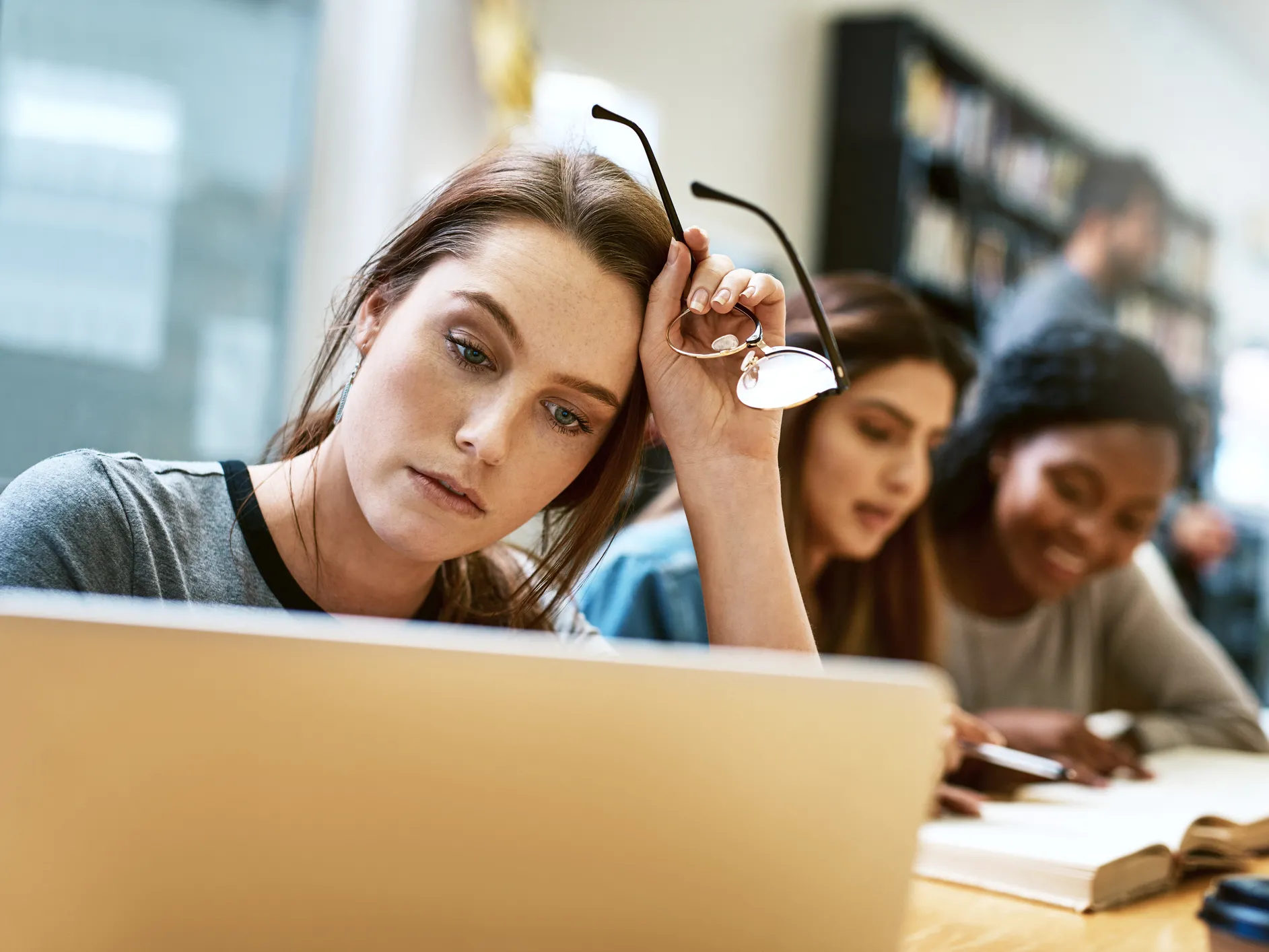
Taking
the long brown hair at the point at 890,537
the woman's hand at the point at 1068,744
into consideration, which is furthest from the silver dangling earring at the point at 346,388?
the woman's hand at the point at 1068,744

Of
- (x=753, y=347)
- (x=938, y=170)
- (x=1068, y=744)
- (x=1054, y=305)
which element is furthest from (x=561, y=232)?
(x=938, y=170)

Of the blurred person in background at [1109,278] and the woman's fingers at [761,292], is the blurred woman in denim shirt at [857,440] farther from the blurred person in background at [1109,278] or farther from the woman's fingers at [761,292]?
the blurred person in background at [1109,278]

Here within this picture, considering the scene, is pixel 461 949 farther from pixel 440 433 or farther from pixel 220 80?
pixel 220 80

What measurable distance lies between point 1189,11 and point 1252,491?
2.38 meters

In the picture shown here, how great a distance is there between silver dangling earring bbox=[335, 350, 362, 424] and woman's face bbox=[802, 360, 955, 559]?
68cm

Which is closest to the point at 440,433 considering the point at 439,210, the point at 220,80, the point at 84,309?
the point at 439,210

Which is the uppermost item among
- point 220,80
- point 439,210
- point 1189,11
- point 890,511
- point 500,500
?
point 1189,11

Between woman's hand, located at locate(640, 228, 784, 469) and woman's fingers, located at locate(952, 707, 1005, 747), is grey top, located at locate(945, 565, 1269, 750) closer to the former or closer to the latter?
woman's fingers, located at locate(952, 707, 1005, 747)

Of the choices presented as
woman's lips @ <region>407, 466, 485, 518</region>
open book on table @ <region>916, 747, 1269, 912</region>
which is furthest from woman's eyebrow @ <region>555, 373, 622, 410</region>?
open book on table @ <region>916, 747, 1269, 912</region>

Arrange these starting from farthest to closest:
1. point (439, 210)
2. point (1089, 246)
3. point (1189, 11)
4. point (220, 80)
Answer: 1. point (1189, 11)
2. point (1089, 246)
3. point (220, 80)
4. point (439, 210)

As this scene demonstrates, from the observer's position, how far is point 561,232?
0.96m

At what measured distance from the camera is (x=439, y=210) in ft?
3.31

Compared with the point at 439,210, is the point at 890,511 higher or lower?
lower

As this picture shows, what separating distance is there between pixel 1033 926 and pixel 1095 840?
0.71 feet
